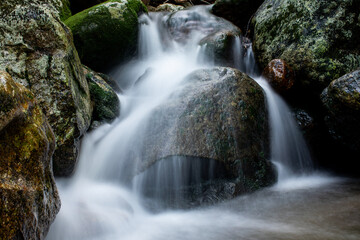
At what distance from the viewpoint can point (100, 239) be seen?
8.36 ft

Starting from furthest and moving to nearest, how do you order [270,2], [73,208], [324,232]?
[270,2]
[73,208]
[324,232]

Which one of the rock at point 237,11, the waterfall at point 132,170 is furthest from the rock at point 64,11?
the rock at point 237,11

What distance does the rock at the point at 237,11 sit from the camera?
8602 mm

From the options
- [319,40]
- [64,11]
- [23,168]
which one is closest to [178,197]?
[23,168]

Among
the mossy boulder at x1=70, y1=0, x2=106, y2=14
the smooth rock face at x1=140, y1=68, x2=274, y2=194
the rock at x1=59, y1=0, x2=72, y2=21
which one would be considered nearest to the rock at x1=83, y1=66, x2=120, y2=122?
the smooth rock face at x1=140, y1=68, x2=274, y2=194

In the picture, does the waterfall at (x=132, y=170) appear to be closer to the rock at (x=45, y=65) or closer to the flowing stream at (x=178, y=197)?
the flowing stream at (x=178, y=197)

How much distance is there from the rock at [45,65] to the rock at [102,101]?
40.9 inches

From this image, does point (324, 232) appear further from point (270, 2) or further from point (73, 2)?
point (73, 2)

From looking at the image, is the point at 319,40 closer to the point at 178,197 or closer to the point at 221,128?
the point at 221,128

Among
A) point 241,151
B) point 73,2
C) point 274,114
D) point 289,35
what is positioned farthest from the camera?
point 73,2

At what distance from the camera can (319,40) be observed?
5223 mm

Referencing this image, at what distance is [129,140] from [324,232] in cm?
294

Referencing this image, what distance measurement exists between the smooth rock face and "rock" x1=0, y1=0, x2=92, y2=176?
1.17 metres

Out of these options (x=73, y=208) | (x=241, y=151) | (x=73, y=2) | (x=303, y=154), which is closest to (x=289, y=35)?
(x=303, y=154)
